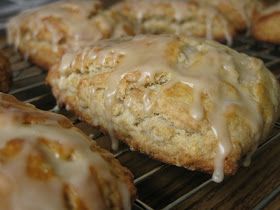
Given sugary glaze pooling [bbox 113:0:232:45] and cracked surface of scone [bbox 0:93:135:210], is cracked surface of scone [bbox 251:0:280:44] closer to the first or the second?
sugary glaze pooling [bbox 113:0:232:45]

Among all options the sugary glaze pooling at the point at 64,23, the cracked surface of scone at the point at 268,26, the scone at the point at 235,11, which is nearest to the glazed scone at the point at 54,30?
the sugary glaze pooling at the point at 64,23

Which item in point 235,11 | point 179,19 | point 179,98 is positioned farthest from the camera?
point 235,11

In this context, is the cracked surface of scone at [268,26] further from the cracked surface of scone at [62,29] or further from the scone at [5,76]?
the scone at [5,76]

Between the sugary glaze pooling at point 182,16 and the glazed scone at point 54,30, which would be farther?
the sugary glaze pooling at point 182,16

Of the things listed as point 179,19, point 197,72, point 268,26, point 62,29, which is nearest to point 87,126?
point 197,72

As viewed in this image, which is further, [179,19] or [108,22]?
[179,19]

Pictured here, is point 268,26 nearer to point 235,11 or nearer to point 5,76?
point 235,11

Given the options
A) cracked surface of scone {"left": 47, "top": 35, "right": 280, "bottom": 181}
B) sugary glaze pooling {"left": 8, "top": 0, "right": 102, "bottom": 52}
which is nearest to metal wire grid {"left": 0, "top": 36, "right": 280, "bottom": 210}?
cracked surface of scone {"left": 47, "top": 35, "right": 280, "bottom": 181}
